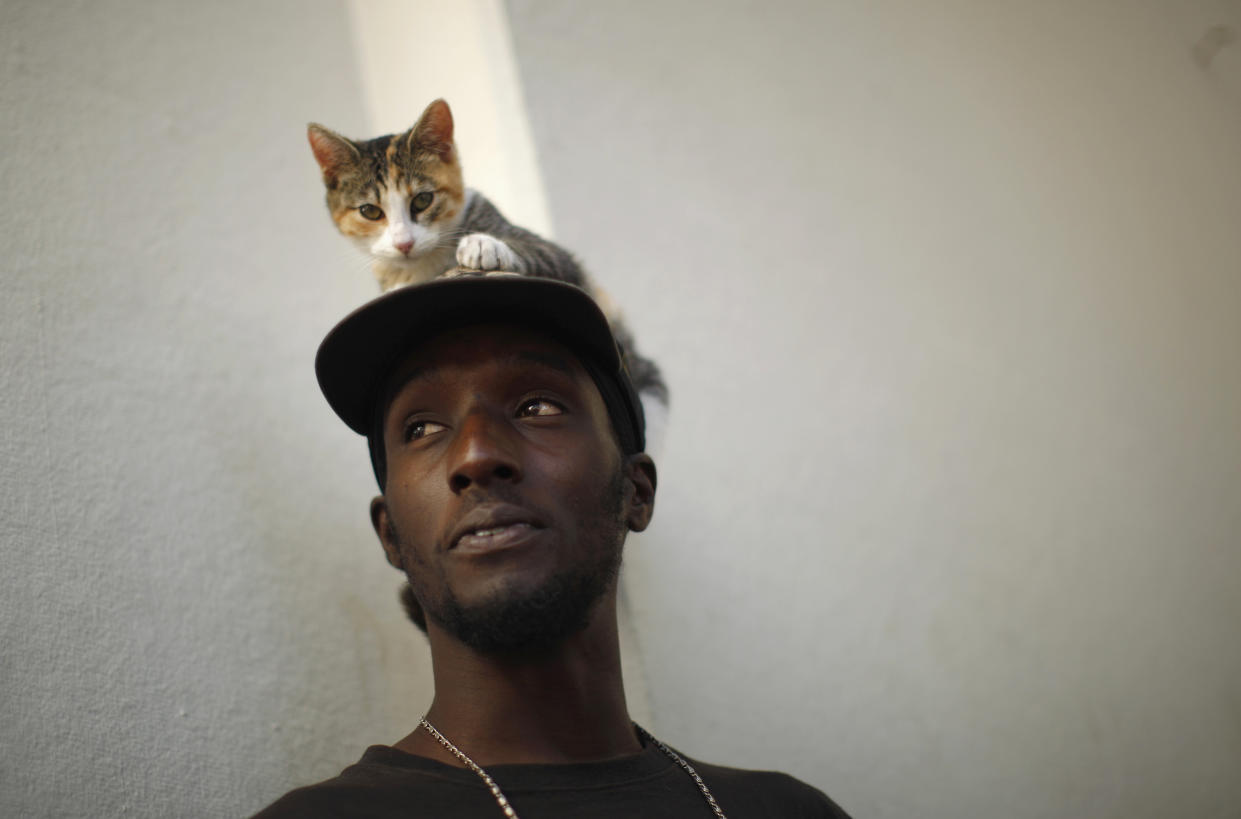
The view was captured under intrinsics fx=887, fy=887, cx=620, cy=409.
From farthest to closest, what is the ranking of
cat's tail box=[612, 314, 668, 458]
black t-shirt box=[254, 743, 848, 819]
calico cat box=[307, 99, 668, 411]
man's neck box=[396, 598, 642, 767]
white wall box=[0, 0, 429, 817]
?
cat's tail box=[612, 314, 668, 458] < calico cat box=[307, 99, 668, 411] < white wall box=[0, 0, 429, 817] < man's neck box=[396, 598, 642, 767] < black t-shirt box=[254, 743, 848, 819]

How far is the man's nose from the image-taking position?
0.91 metres

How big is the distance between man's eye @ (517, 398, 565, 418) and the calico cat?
10.3 inches

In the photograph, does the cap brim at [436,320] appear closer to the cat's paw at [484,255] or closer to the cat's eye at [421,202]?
the cat's paw at [484,255]

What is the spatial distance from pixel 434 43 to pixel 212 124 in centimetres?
54

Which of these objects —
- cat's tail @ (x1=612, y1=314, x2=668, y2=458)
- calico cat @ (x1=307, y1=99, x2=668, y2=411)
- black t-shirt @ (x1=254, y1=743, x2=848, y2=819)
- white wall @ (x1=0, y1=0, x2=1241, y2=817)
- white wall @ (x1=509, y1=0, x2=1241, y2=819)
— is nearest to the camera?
black t-shirt @ (x1=254, y1=743, x2=848, y2=819)

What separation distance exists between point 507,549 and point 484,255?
1.34 ft

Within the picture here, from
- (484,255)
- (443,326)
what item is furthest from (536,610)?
(484,255)

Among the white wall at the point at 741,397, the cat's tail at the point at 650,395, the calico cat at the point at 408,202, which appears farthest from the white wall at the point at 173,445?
the cat's tail at the point at 650,395

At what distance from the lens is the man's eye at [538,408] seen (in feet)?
3.28

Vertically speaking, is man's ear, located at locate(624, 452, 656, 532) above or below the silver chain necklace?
above

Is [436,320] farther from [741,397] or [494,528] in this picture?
[741,397]

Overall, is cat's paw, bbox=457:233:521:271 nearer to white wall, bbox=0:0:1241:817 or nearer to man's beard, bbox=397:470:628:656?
man's beard, bbox=397:470:628:656

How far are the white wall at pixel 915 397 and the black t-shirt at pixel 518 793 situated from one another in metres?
0.50

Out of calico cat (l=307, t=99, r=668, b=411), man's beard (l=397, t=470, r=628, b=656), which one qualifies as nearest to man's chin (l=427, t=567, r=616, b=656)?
man's beard (l=397, t=470, r=628, b=656)
